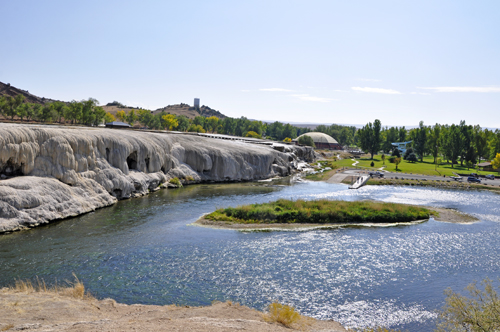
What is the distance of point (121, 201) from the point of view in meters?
49.0

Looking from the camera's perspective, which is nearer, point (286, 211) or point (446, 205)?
point (286, 211)

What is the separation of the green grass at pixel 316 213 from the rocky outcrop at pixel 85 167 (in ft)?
52.4

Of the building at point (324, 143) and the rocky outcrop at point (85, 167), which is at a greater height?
the building at point (324, 143)

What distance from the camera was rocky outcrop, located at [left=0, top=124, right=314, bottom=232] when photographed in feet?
118

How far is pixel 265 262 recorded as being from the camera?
27.9 meters

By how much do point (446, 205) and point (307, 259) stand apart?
36.4m

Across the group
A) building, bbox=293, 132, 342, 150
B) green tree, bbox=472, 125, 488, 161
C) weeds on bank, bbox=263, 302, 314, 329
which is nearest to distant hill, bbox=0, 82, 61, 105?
building, bbox=293, 132, 342, 150

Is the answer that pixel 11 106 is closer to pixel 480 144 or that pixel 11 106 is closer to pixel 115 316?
pixel 115 316

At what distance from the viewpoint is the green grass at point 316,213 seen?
4109cm

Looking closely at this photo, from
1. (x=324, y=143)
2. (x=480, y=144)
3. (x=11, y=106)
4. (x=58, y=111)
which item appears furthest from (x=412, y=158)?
(x=11, y=106)

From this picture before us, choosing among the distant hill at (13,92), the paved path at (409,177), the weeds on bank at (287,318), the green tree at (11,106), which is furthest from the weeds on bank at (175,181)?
the distant hill at (13,92)

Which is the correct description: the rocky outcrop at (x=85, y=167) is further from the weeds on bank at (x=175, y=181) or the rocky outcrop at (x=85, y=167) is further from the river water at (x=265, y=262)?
the river water at (x=265, y=262)

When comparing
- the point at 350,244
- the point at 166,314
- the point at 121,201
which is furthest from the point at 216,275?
the point at 121,201

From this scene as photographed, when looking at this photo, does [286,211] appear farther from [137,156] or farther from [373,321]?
[137,156]
